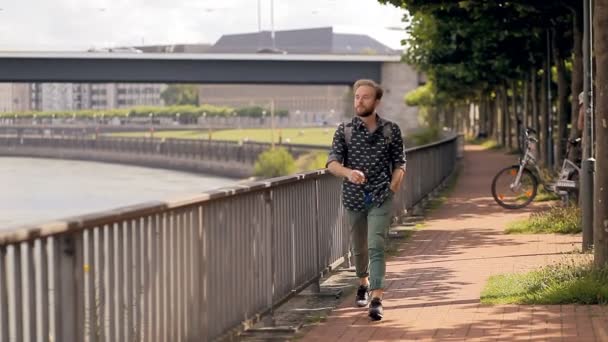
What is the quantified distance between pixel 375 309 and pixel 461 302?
1301 mm

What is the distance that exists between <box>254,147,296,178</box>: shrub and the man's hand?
4483 inches

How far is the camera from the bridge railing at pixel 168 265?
5449mm

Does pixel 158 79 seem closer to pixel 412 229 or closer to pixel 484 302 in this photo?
pixel 412 229

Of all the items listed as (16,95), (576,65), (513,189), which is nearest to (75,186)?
(16,95)

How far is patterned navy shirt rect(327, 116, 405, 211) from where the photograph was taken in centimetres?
994

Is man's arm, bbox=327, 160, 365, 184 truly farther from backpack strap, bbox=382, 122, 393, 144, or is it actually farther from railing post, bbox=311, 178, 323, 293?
railing post, bbox=311, 178, 323, 293

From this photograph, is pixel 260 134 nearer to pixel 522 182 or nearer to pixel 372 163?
pixel 522 182

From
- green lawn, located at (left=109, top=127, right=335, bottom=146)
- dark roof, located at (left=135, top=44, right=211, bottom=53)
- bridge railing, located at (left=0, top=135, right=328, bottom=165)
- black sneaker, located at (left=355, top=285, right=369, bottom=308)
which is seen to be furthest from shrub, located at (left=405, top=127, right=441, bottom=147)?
green lawn, located at (left=109, top=127, right=335, bottom=146)

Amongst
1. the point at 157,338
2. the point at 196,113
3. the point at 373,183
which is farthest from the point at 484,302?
the point at 196,113

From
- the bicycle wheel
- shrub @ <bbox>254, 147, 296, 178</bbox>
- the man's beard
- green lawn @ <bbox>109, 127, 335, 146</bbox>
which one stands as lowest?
shrub @ <bbox>254, 147, 296, 178</bbox>

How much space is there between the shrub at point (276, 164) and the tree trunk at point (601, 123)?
4405 inches

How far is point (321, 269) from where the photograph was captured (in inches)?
486

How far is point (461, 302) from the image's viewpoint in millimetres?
11125

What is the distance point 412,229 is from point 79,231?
44.9ft
